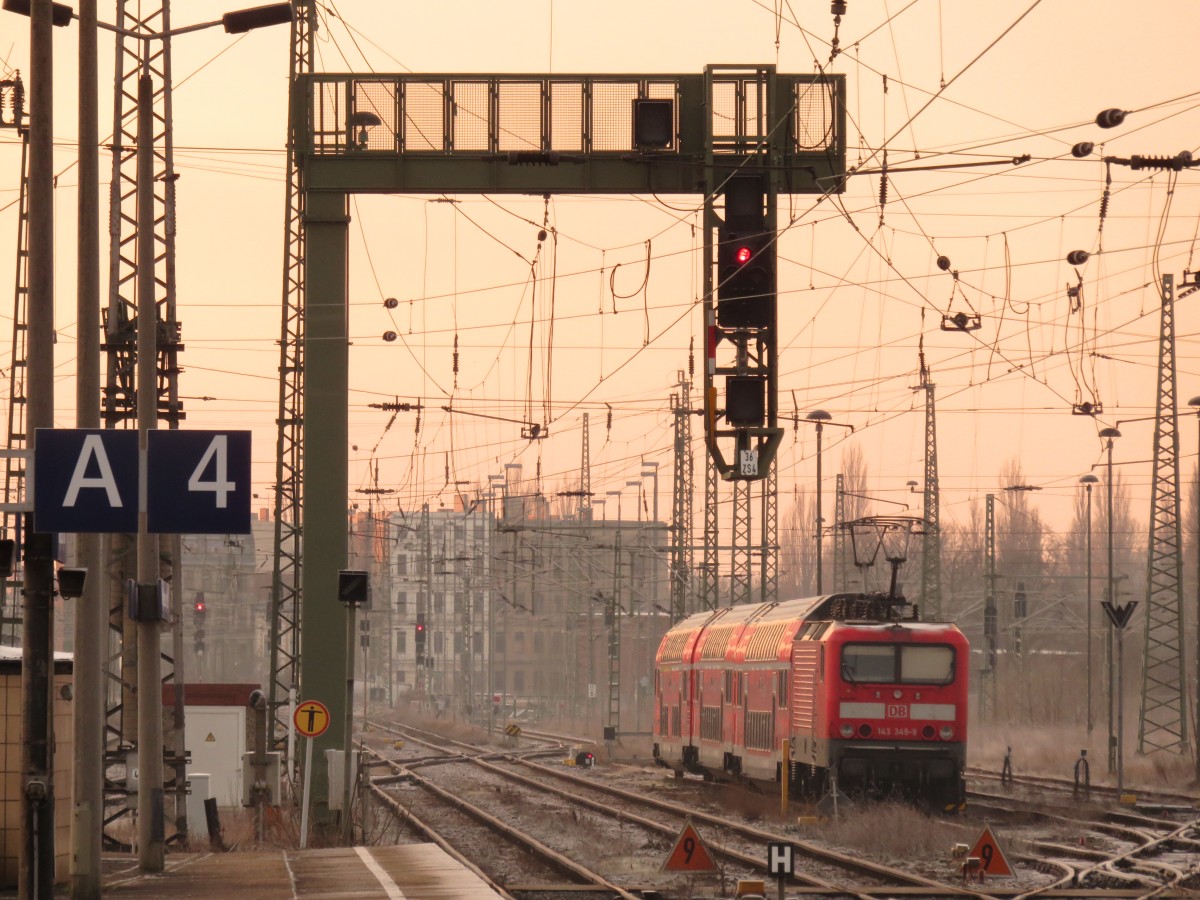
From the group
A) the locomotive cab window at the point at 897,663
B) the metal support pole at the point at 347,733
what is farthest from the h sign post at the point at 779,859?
the locomotive cab window at the point at 897,663

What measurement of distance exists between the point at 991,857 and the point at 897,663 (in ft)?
30.7

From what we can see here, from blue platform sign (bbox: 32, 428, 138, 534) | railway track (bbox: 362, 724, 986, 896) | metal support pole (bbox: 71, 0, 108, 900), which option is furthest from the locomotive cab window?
blue platform sign (bbox: 32, 428, 138, 534)

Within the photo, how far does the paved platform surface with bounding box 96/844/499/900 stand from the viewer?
50.3ft

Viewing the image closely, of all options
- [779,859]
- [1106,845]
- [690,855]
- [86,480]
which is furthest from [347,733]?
[86,480]

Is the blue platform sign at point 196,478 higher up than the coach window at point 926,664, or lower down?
higher up

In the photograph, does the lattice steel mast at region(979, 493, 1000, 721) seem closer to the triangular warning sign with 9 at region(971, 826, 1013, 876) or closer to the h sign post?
the triangular warning sign with 9 at region(971, 826, 1013, 876)

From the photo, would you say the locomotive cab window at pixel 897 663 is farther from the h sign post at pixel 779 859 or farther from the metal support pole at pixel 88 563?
the metal support pole at pixel 88 563

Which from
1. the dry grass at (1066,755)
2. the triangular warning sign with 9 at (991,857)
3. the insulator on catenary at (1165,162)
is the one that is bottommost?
the dry grass at (1066,755)

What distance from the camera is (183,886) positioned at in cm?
1638

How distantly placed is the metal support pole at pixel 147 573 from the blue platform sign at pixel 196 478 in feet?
16.0

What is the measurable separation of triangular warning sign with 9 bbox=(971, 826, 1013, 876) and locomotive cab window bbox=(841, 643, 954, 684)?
874cm

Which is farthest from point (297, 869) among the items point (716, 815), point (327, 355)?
point (716, 815)

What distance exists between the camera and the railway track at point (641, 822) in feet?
64.7

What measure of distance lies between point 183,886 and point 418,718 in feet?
240
